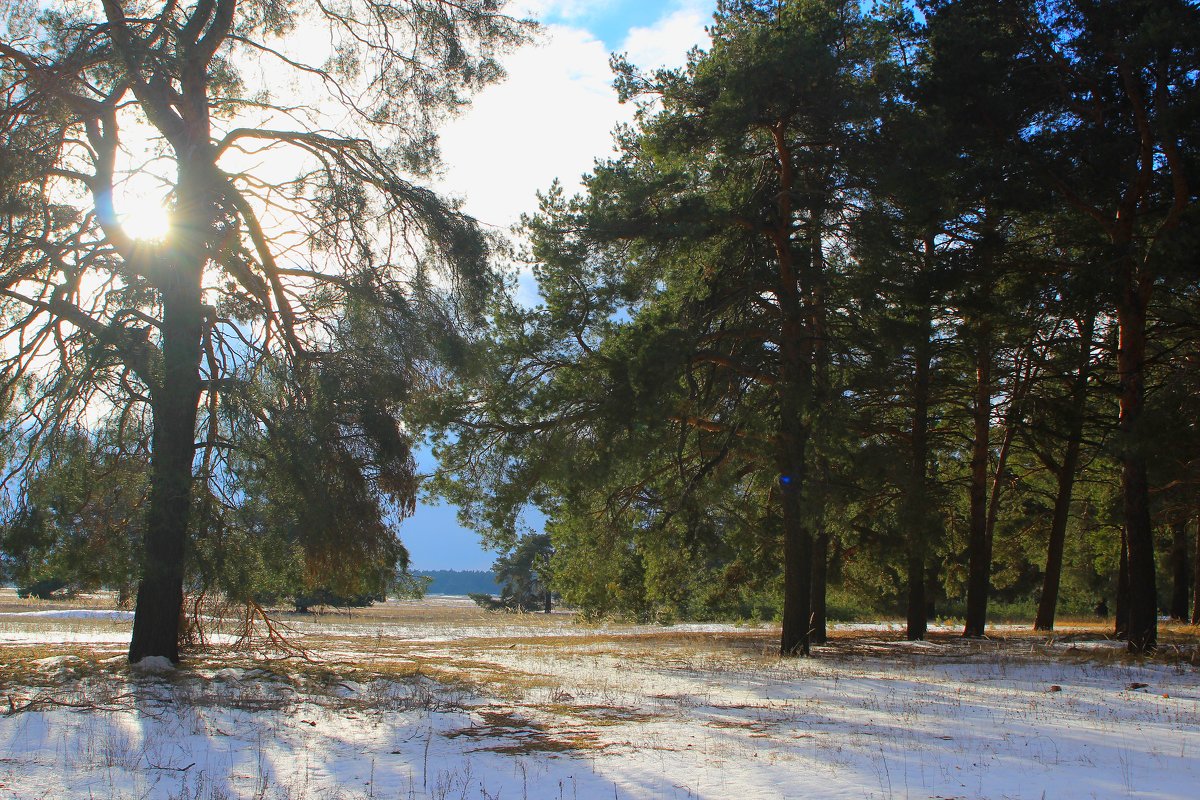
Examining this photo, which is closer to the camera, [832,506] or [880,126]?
[880,126]

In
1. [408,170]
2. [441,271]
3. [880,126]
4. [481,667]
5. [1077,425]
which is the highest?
[880,126]

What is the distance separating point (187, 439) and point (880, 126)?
12.1 metres

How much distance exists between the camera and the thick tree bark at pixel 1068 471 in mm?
17328

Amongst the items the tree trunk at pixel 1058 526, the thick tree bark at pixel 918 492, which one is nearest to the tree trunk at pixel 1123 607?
the tree trunk at pixel 1058 526

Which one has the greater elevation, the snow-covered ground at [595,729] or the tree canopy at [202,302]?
the tree canopy at [202,302]

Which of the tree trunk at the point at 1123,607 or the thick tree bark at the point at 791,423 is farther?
the tree trunk at the point at 1123,607

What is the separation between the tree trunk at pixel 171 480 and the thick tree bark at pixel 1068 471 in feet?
50.0

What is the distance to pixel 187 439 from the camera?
11.7 m

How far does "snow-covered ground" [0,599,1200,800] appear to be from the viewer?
5.95 metres

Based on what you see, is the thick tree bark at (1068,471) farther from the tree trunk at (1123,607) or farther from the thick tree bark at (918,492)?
the thick tree bark at (918,492)

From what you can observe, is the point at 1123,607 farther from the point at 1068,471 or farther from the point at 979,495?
the point at 979,495

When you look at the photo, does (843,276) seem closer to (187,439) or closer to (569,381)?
(569,381)

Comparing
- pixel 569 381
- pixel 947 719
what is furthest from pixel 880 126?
pixel 947 719

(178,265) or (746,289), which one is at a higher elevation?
(746,289)
